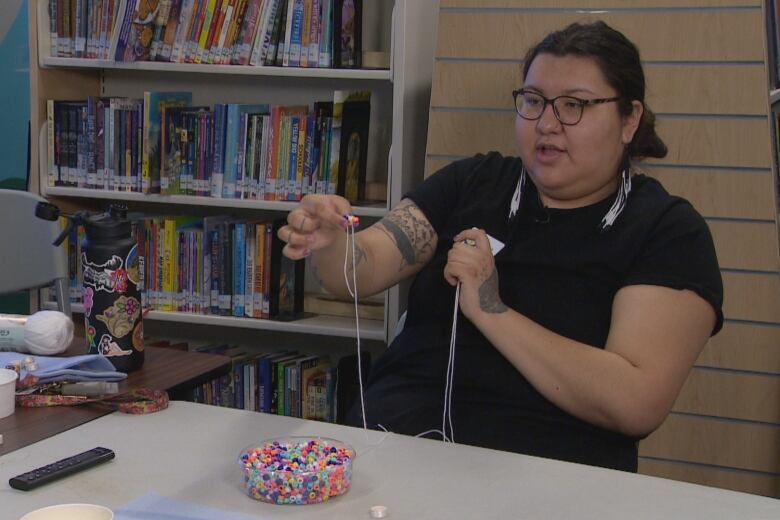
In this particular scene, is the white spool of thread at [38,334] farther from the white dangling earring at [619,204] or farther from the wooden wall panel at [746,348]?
the wooden wall panel at [746,348]

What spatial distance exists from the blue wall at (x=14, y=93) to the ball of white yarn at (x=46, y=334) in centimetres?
219

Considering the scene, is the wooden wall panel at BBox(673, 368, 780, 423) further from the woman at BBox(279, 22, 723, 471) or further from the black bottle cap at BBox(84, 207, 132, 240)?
the black bottle cap at BBox(84, 207, 132, 240)

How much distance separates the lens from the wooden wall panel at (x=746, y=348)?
2.37 meters

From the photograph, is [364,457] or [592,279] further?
[592,279]

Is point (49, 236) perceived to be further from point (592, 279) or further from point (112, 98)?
point (592, 279)

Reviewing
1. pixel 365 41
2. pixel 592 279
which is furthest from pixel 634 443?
pixel 365 41

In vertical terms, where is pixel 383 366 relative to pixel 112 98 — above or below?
below

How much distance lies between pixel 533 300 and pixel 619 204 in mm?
245

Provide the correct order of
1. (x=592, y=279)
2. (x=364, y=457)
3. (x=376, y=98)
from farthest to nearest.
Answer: (x=376, y=98), (x=592, y=279), (x=364, y=457)

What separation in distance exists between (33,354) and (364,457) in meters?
0.69

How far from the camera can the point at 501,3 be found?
102 inches

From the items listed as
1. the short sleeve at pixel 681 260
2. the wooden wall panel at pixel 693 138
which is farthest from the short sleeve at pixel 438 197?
the wooden wall panel at pixel 693 138

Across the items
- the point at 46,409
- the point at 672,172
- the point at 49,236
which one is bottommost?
the point at 46,409

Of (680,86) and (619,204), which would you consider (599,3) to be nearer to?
(680,86)
